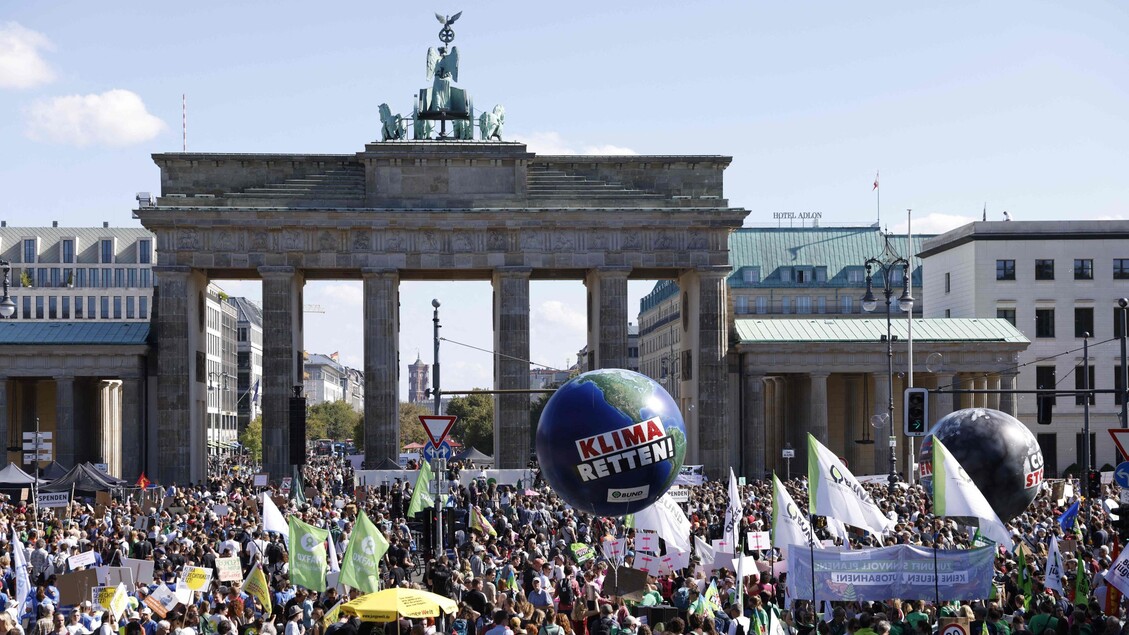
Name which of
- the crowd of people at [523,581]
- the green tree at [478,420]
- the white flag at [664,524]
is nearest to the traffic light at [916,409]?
the crowd of people at [523,581]

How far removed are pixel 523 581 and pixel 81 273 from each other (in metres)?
129

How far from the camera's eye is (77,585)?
2712 cm

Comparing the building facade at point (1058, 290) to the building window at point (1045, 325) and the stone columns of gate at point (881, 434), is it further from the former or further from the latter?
the stone columns of gate at point (881, 434)

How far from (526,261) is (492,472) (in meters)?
12.7

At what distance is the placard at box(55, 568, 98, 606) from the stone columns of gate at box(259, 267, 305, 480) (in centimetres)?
5098

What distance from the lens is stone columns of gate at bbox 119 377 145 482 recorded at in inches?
3076

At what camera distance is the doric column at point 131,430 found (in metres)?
78.1

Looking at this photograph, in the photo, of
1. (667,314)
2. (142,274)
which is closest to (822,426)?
(667,314)

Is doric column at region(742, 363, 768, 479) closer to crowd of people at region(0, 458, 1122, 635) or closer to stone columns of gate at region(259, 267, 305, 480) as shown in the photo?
stone columns of gate at region(259, 267, 305, 480)

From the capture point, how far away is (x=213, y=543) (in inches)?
1443

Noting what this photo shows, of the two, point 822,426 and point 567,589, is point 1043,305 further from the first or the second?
point 567,589

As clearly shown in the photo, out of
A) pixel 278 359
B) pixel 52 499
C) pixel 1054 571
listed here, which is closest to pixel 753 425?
pixel 278 359

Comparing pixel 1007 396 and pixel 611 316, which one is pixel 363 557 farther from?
pixel 1007 396

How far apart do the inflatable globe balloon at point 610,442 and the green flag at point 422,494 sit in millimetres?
13627
